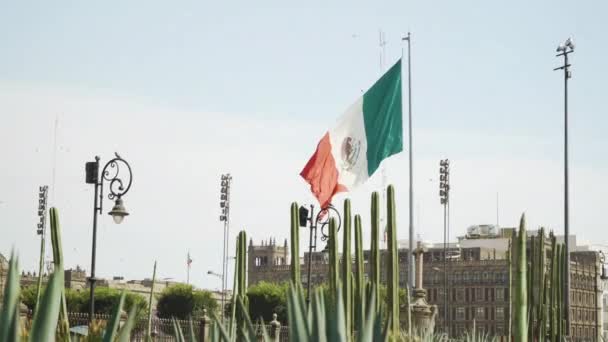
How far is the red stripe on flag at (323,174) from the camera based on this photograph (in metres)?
17.5

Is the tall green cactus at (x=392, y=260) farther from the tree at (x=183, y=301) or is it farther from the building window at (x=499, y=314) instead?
the building window at (x=499, y=314)

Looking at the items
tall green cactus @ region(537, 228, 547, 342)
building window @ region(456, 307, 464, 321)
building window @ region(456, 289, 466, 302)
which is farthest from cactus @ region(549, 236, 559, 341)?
building window @ region(456, 289, 466, 302)

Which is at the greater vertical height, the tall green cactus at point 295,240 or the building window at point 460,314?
the tall green cactus at point 295,240

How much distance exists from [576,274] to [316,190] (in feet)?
321

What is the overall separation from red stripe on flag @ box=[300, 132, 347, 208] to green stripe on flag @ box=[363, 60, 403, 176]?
68cm

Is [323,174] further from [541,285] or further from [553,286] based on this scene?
[541,285]

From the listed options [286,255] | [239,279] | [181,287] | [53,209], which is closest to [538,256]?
[239,279]

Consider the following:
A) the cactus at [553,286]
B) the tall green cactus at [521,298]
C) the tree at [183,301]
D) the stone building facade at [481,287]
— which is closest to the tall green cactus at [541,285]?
the cactus at [553,286]

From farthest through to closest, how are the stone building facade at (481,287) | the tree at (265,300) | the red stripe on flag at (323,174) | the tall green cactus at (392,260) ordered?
the stone building facade at (481,287) < the tree at (265,300) < the red stripe on flag at (323,174) < the tall green cactus at (392,260)

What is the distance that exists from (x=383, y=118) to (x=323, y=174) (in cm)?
152

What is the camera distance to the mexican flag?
17.5 m

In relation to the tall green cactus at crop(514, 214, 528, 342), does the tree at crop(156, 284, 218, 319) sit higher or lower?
lower

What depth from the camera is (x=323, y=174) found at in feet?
57.8

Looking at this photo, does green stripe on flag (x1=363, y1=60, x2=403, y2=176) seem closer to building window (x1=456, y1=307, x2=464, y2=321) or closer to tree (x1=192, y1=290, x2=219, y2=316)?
tree (x1=192, y1=290, x2=219, y2=316)
